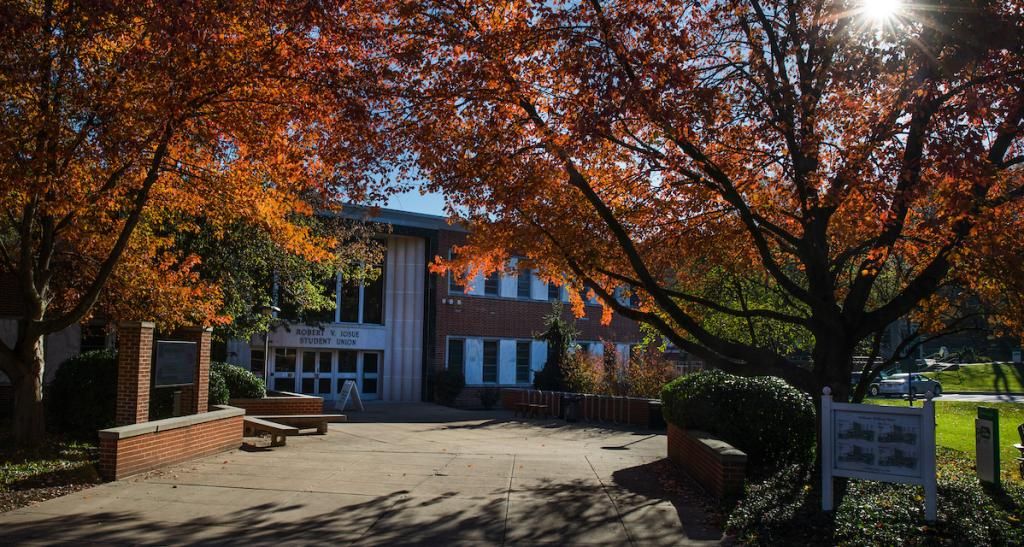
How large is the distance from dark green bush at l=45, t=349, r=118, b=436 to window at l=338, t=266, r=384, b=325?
15.3 metres

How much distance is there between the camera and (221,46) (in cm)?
991

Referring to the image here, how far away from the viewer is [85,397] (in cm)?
1418

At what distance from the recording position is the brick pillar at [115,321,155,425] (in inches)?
452

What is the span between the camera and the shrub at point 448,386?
2997 centimetres

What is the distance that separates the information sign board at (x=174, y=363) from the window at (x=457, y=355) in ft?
59.3

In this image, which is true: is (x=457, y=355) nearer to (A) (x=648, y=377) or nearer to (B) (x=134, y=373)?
(A) (x=648, y=377)

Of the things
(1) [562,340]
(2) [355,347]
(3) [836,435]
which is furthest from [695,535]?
(2) [355,347]

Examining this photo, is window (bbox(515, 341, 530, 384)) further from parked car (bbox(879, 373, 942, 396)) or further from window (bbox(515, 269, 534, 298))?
parked car (bbox(879, 373, 942, 396))

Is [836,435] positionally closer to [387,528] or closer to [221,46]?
[387,528]

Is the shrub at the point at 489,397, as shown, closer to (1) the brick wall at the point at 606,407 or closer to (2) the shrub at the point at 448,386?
(2) the shrub at the point at 448,386

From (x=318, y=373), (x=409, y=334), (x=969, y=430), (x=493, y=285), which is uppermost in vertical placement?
(x=493, y=285)

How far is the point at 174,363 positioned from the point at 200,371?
40.8 inches

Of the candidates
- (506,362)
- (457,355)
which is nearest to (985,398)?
(506,362)

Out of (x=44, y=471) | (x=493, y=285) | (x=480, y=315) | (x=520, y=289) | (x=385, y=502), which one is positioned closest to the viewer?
(x=385, y=502)
